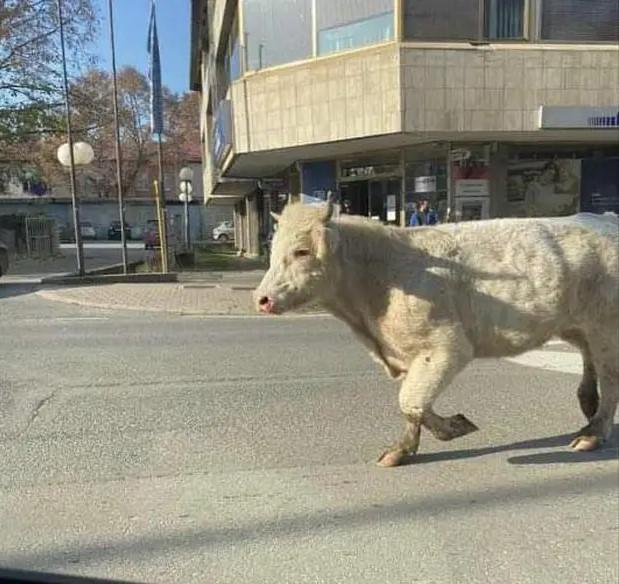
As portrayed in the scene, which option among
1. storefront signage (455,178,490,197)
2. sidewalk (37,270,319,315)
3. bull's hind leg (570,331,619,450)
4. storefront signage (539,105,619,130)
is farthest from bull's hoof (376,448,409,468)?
storefront signage (455,178,490,197)

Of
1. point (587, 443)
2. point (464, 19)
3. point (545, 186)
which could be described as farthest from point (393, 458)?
point (545, 186)

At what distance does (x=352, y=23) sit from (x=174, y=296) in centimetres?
712

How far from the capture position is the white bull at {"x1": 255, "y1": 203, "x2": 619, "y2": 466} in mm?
4098

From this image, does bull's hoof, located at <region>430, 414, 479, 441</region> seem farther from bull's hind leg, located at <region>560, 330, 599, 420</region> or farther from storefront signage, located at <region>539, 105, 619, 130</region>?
storefront signage, located at <region>539, 105, 619, 130</region>

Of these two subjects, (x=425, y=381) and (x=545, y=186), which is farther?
(x=545, y=186)

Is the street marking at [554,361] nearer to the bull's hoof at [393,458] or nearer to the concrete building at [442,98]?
the bull's hoof at [393,458]

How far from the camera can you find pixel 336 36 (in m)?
14.0

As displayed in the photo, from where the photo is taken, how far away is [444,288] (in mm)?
4156

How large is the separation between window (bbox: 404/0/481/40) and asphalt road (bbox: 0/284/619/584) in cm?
869

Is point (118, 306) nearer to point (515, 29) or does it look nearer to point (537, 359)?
point (537, 359)

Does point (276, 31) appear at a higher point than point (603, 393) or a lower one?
higher

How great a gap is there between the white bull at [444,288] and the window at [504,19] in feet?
34.6

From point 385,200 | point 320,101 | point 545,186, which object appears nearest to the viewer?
point 320,101

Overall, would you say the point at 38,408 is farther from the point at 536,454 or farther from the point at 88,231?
the point at 88,231
